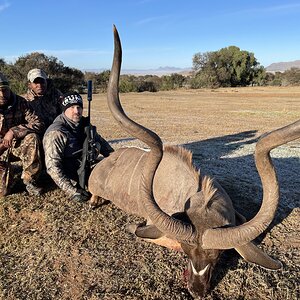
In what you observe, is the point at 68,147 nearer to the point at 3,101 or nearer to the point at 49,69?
the point at 3,101

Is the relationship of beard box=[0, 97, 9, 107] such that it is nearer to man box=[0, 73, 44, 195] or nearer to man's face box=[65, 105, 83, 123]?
man box=[0, 73, 44, 195]

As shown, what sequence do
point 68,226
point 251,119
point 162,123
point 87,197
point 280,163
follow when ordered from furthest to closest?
point 251,119 < point 162,123 < point 280,163 < point 87,197 < point 68,226

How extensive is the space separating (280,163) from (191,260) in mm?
4979

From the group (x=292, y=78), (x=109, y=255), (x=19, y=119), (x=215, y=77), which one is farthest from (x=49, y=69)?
(x=292, y=78)

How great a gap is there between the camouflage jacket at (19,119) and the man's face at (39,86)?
115cm

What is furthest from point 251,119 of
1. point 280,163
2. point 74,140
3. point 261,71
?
point 261,71

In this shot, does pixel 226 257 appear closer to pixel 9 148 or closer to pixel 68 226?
pixel 68 226

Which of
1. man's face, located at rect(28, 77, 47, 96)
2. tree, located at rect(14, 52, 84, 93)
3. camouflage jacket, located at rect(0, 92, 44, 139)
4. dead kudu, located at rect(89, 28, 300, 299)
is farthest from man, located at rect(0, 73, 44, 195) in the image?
tree, located at rect(14, 52, 84, 93)

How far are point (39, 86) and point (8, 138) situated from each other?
1906 millimetres

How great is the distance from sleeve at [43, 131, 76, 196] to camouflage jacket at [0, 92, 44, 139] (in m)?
0.53

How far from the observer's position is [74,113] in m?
5.95

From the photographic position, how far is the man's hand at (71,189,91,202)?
550 centimetres

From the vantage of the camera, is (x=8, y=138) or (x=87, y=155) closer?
(x=87, y=155)

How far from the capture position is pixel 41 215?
522 centimetres
